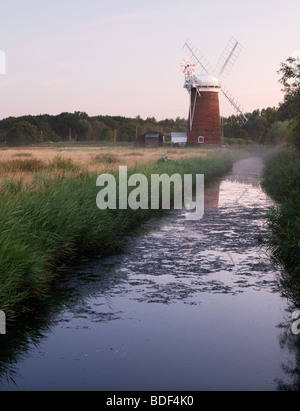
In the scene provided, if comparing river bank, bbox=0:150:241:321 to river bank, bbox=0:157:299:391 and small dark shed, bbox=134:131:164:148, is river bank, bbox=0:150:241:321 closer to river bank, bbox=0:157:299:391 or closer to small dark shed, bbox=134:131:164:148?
river bank, bbox=0:157:299:391

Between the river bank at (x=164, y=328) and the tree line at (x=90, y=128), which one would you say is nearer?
the river bank at (x=164, y=328)

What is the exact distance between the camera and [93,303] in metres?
6.15

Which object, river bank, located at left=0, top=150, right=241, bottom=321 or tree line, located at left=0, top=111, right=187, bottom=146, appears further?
tree line, located at left=0, top=111, right=187, bottom=146

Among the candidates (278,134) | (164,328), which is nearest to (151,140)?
(278,134)

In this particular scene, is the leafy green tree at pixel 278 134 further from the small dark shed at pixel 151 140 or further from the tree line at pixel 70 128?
the tree line at pixel 70 128

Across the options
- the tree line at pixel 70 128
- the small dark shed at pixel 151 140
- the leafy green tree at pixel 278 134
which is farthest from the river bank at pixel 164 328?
the tree line at pixel 70 128

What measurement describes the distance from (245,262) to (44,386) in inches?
187
